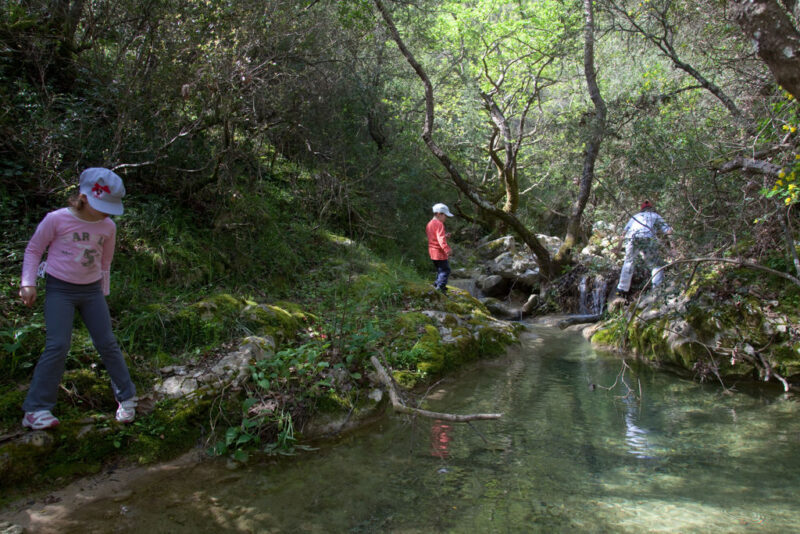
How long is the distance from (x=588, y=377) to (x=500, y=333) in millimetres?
1752

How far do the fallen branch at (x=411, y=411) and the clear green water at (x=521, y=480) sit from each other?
1.43 ft

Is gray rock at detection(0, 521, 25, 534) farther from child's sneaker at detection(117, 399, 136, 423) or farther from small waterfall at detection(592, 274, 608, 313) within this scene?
small waterfall at detection(592, 274, 608, 313)

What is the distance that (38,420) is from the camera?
3461 millimetres

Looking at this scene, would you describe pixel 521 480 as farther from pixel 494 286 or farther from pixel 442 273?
pixel 494 286

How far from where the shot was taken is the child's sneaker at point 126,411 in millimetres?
3838

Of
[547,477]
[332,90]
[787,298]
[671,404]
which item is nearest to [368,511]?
[547,477]

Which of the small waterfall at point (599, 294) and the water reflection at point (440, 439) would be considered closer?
the water reflection at point (440, 439)

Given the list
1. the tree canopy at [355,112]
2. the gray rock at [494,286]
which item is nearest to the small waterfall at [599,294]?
the tree canopy at [355,112]

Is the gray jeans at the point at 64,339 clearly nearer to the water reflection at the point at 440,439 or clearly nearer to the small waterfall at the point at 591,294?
the water reflection at the point at 440,439

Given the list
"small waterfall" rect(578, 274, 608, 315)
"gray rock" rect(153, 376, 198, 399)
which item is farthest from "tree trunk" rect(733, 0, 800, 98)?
"small waterfall" rect(578, 274, 608, 315)

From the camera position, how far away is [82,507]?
3189 millimetres

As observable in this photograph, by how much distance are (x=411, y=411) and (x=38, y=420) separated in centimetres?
271

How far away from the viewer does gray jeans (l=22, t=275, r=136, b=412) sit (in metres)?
3.47

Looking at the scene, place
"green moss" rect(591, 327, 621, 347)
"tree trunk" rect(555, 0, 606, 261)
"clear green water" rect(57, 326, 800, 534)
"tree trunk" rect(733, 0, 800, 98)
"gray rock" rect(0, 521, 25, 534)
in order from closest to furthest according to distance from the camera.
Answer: "gray rock" rect(0, 521, 25, 534)
"clear green water" rect(57, 326, 800, 534)
"tree trunk" rect(733, 0, 800, 98)
"green moss" rect(591, 327, 621, 347)
"tree trunk" rect(555, 0, 606, 261)
